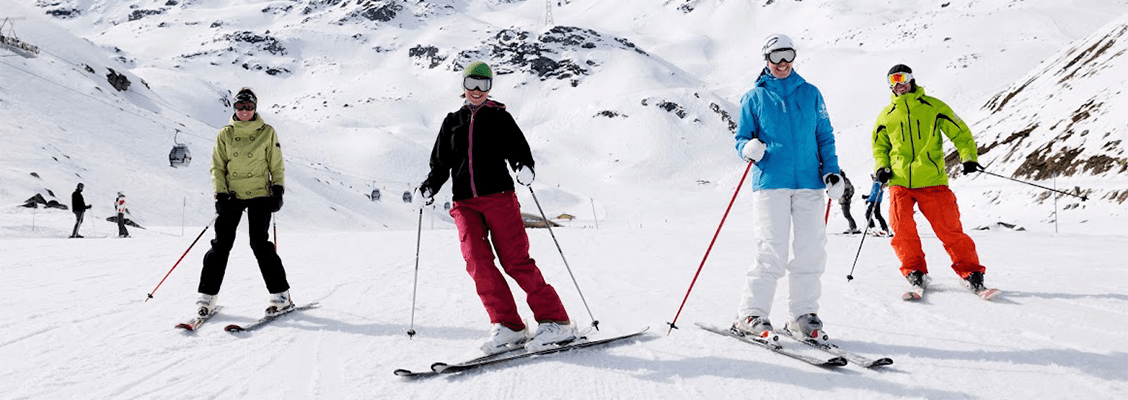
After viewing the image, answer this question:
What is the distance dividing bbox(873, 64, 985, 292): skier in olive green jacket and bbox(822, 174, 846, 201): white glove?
6.69ft

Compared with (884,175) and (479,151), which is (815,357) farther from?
(884,175)

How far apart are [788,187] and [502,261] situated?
1904 mm

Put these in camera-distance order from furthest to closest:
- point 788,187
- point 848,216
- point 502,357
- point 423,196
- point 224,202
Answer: point 848,216 → point 224,202 → point 423,196 → point 788,187 → point 502,357

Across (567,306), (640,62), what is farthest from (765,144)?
(640,62)

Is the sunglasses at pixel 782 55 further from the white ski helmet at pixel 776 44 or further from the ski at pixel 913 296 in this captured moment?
the ski at pixel 913 296

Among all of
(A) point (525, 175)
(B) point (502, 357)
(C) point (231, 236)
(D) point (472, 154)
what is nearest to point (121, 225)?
(C) point (231, 236)

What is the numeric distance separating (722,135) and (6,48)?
70.9 metres

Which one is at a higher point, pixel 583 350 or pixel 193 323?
pixel 583 350

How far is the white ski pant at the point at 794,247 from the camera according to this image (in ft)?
12.7

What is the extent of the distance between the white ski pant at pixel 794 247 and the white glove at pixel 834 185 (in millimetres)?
85

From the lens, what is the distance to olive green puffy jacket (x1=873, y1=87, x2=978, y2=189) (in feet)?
17.5

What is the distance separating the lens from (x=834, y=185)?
12.4 feet

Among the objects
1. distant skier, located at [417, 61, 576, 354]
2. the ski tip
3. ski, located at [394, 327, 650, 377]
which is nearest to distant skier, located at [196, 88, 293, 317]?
distant skier, located at [417, 61, 576, 354]

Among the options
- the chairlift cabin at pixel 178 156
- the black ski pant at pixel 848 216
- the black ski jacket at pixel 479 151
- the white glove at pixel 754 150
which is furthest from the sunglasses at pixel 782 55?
the chairlift cabin at pixel 178 156
